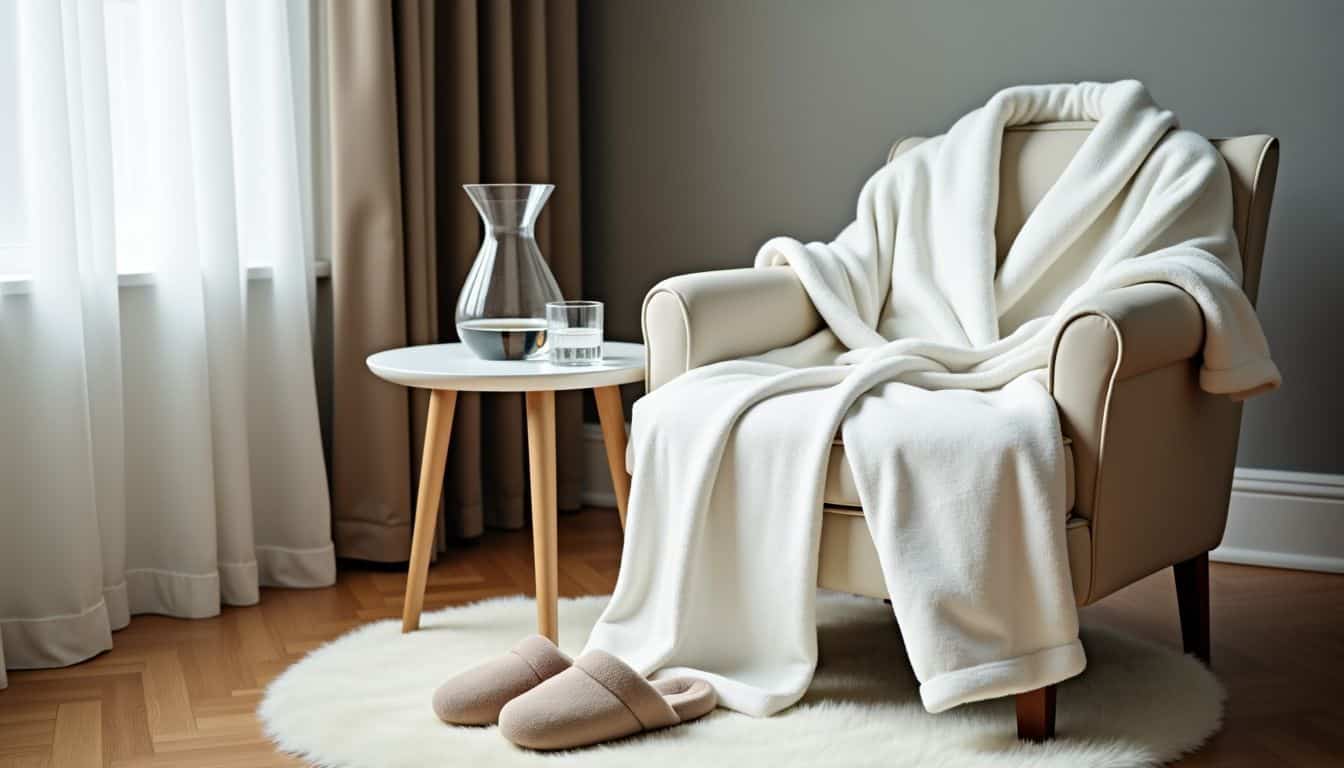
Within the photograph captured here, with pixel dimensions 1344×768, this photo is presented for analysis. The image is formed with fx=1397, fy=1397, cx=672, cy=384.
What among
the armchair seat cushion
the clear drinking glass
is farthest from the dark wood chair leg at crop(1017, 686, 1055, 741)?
the clear drinking glass

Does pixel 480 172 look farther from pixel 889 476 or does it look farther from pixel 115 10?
pixel 889 476

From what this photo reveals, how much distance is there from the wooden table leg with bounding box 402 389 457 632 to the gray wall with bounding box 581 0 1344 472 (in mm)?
1235

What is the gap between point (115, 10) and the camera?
8.50 feet

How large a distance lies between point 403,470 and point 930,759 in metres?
1.43

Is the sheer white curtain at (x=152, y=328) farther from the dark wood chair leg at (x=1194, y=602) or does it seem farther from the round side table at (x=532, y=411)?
the dark wood chair leg at (x=1194, y=602)

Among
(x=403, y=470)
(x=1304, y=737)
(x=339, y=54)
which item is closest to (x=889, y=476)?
(x=1304, y=737)

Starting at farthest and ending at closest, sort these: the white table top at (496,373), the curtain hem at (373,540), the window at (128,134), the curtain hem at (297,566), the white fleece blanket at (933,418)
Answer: the curtain hem at (373,540) → the curtain hem at (297,566) → the window at (128,134) → the white table top at (496,373) → the white fleece blanket at (933,418)

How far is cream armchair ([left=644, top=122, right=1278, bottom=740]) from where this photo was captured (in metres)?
1.86

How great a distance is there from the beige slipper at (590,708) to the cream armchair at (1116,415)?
29 cm

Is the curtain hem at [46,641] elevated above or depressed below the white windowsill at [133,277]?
below

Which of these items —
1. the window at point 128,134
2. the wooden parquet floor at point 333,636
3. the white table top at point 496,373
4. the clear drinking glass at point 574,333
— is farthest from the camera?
the window at point 128,134

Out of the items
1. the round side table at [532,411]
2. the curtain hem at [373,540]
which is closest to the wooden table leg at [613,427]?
the round side table at [532,411]

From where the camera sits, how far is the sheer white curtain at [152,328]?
2.32 m

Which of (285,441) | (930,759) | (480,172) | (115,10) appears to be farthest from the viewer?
(480,172)
